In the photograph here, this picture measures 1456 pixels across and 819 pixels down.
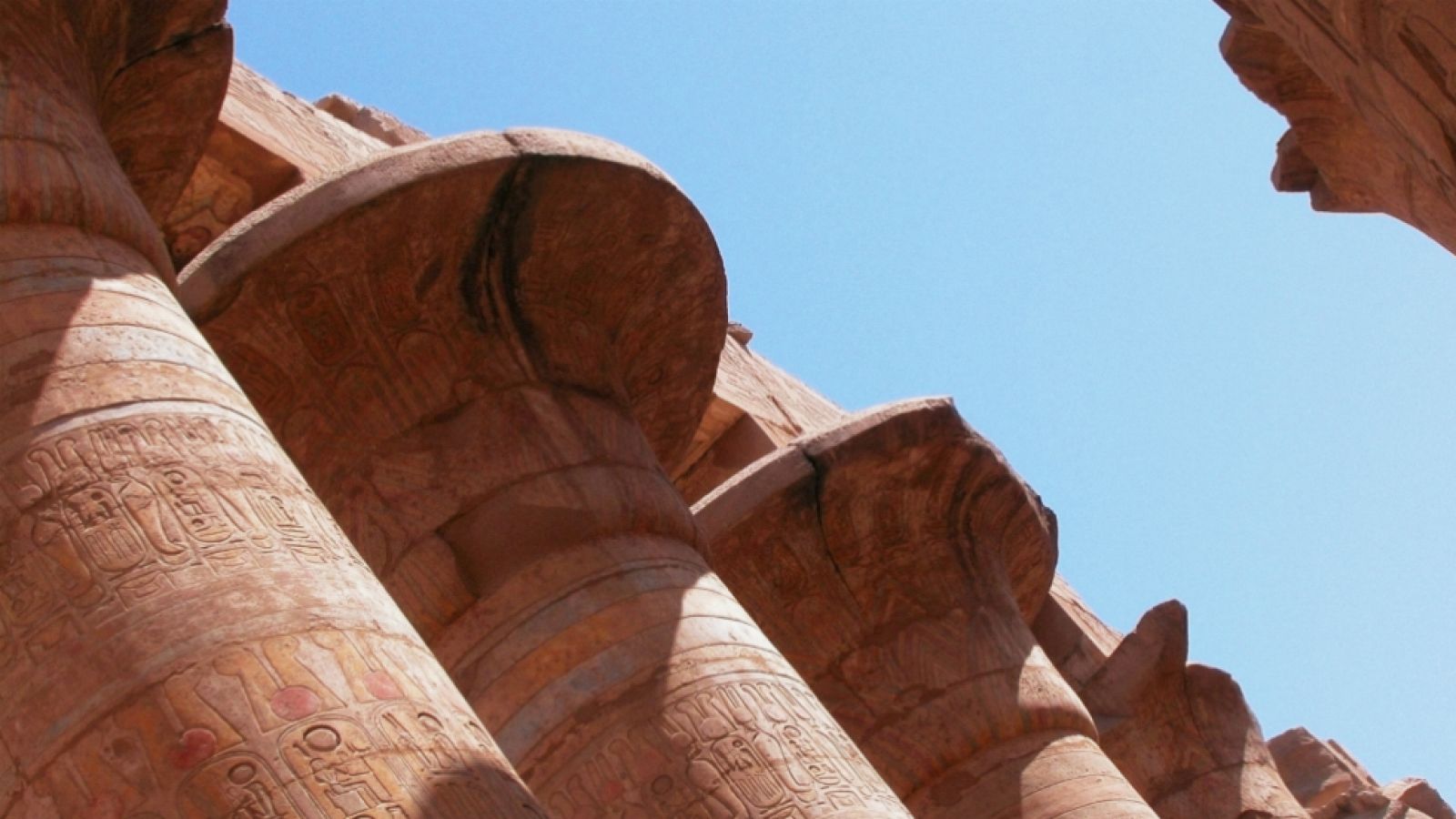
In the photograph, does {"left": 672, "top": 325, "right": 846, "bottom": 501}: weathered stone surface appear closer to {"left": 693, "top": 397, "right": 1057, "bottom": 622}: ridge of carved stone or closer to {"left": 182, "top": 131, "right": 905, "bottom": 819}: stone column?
{"left": 693, "top": 397, "right": 1057, "bottom": 622}: ridge of carved stone

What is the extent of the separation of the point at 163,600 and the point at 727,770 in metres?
2.05

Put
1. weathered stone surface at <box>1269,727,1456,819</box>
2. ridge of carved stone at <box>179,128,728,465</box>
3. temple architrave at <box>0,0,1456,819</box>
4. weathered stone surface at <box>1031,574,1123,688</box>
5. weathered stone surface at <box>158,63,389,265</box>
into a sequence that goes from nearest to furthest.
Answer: temple architrave at <box>0,0,1456,819</box> < ridge of carved stone at <box>179,128,728,465</box> < weathered stone surface at <box>158,63,389,265</box> < weathered stone surface at <box>1031,574,1123,688</box> < weathered stone surface at <box>1269,727,1456,819</box>

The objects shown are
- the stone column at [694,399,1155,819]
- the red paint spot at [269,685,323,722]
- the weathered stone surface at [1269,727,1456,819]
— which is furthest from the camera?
the weathered stone surface at [1269,727,1456,819]

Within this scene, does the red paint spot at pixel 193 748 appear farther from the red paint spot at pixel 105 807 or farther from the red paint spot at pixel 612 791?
the red paint spot at pixel 612 791

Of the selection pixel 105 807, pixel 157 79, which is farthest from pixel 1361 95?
pixel 157 79

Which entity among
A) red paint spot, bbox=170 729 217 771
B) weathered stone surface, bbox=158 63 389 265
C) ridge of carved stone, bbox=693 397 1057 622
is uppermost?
weathered stone surface, bbox=158 63 389 265

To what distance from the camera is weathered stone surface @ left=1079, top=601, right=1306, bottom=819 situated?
980 centimetres

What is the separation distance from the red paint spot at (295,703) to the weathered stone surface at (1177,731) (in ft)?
23.1

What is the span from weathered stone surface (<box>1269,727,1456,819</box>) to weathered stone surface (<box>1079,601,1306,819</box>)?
145cm

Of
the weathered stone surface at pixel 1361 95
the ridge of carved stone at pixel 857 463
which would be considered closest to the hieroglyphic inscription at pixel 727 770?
the weathered stone surface at pixel 1361 95

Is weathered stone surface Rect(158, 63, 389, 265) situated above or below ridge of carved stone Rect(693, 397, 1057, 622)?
above

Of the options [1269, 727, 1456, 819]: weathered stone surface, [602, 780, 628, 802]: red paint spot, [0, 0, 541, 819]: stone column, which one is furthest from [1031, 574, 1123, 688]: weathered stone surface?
[0, 0, 541, 819]: stone column

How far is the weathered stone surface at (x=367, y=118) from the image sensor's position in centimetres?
1052

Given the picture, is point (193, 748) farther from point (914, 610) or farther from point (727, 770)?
point (914, 610)
